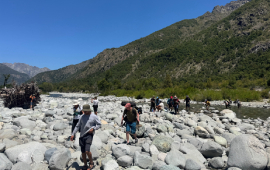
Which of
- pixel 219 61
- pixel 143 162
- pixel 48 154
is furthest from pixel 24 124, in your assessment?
pixel 219 61

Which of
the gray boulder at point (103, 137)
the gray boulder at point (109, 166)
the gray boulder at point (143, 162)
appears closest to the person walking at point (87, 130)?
the gray boulder at point (109, 166)

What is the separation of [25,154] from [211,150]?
21.4 feet

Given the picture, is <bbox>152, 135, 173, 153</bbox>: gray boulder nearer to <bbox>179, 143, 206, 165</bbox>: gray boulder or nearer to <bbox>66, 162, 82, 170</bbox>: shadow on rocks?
<bbox>179, 143, 206, 165</bbox>: gray boulder

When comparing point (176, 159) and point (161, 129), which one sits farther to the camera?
point (161, 129)

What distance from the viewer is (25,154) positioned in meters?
4.89

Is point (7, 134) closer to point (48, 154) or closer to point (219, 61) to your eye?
point (48, 154)

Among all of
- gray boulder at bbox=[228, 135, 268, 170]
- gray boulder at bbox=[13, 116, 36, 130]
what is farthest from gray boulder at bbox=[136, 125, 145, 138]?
gray boulder at bbox=[13, 116, 36, 130]

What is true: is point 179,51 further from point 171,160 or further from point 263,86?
point 171,160

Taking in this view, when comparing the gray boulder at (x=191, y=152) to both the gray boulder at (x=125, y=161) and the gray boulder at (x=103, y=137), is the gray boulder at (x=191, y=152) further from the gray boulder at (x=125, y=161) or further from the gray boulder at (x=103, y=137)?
the gray boulder at (x=103, y=137)

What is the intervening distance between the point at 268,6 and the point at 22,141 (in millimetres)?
128855

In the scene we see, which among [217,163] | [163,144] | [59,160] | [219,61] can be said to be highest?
[219,61]

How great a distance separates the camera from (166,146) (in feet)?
20.3

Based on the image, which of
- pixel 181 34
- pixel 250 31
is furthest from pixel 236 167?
pixel 181 34

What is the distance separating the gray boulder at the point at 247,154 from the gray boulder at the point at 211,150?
707 millimetres
